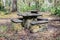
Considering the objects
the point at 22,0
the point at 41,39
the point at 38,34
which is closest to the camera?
the point at 41,39

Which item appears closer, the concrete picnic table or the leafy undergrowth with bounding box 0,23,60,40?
the leafy undergrowth with bounding box 0,23,60,40

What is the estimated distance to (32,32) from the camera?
11922mm

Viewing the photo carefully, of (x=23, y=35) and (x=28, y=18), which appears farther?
(x=28, y=18)

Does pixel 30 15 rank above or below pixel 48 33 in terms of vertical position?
above

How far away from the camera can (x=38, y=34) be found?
1157 centimetres

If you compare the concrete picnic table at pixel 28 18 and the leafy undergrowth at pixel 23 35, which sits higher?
the concrete picnic table at pixel 28 18

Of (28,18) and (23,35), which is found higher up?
(28,18)

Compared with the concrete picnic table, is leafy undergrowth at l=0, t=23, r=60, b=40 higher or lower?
lower

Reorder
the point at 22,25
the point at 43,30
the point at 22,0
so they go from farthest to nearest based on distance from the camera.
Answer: the point at 22,0 → the point at 22,25 → the point at 43,30

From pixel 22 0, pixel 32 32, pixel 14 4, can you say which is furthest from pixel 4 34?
pixel 22 0

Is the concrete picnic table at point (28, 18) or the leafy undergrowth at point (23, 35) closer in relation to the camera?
the leafy undergrowth at point (23, 35)

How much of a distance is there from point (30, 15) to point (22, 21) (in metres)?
1.01

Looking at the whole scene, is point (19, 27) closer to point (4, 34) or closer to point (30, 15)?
point (30, 15)

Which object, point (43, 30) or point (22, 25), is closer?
point (43, 30)
